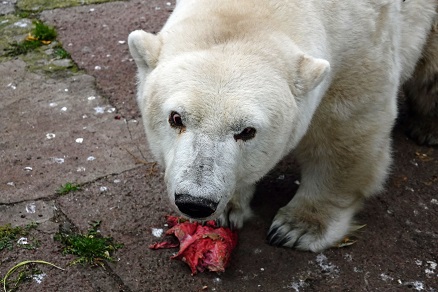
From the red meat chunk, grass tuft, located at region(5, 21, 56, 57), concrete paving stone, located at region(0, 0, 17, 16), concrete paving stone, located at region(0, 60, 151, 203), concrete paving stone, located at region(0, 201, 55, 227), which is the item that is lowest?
concrete paving stone, located at region(0, 0, 17, 16)

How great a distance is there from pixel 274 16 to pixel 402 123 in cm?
176

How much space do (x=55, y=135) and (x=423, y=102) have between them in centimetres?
197

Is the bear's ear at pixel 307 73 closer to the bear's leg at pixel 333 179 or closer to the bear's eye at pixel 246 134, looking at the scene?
the bear's eye at pixel 246 134

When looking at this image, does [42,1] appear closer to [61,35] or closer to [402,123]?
[61,35]

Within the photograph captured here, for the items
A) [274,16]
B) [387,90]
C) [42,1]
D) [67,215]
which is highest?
[274,16]

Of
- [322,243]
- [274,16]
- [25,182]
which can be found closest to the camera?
[274,16]

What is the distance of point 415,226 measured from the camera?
128 inches

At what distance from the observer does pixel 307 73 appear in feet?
8.09

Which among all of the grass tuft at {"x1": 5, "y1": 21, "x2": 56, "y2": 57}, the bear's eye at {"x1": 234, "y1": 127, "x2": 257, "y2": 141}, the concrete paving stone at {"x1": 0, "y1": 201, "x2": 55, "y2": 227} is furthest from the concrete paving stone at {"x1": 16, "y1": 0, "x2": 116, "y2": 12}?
the bear's eye at {"x1": 234, "y1": 127, "x2": 257, "y2": 141}

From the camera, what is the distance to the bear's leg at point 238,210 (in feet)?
10.3

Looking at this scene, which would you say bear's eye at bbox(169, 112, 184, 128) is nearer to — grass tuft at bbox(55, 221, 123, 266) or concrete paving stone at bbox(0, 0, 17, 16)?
grass tuft at bbox(55, 221, 123, 266)

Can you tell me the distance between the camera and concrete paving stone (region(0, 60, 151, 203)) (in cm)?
338

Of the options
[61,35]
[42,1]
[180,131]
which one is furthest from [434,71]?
[42,1]

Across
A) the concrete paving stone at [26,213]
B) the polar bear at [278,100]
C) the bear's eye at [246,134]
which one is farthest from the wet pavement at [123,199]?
the bear's eye at [246,134]
